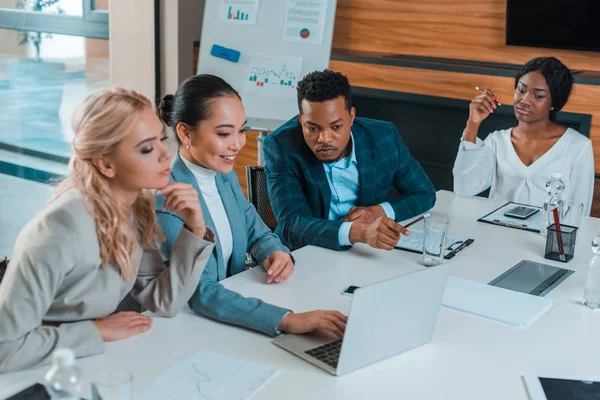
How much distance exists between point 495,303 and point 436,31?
9.44ft

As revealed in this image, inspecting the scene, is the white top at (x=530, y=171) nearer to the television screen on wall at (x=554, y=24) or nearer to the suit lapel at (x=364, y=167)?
the suit lapel at (x=364, y=167)

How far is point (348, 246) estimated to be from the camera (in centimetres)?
204

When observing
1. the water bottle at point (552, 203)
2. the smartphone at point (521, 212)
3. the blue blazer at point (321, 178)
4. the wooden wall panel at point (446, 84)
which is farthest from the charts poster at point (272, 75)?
the water bottle at point (552, 203)

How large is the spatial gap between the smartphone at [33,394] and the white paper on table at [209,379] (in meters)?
0.15

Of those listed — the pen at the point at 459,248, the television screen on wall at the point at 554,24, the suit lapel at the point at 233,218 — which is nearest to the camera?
the suit lapel at the point at 233,218

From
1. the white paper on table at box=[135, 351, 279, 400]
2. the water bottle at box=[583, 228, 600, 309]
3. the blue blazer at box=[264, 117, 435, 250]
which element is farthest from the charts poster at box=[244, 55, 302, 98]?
the white paper on table at box=[135, 351, 279, 400]

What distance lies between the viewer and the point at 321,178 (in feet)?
7.59

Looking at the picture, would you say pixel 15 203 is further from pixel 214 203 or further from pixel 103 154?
pixel 103 154

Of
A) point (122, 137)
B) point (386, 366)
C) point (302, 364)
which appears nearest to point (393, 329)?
point (386, 366)

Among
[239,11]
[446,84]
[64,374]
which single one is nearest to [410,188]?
[446,84]

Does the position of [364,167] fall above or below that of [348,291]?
above

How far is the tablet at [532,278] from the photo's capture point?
179cm

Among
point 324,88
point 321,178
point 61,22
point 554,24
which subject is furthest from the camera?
point 61,22

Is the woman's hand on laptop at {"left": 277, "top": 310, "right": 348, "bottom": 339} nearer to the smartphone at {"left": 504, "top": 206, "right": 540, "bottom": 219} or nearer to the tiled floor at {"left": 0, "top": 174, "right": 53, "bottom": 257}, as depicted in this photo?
the smartphone at {"left": 504, "top": 206, "right": 540, "bottom": 219}
